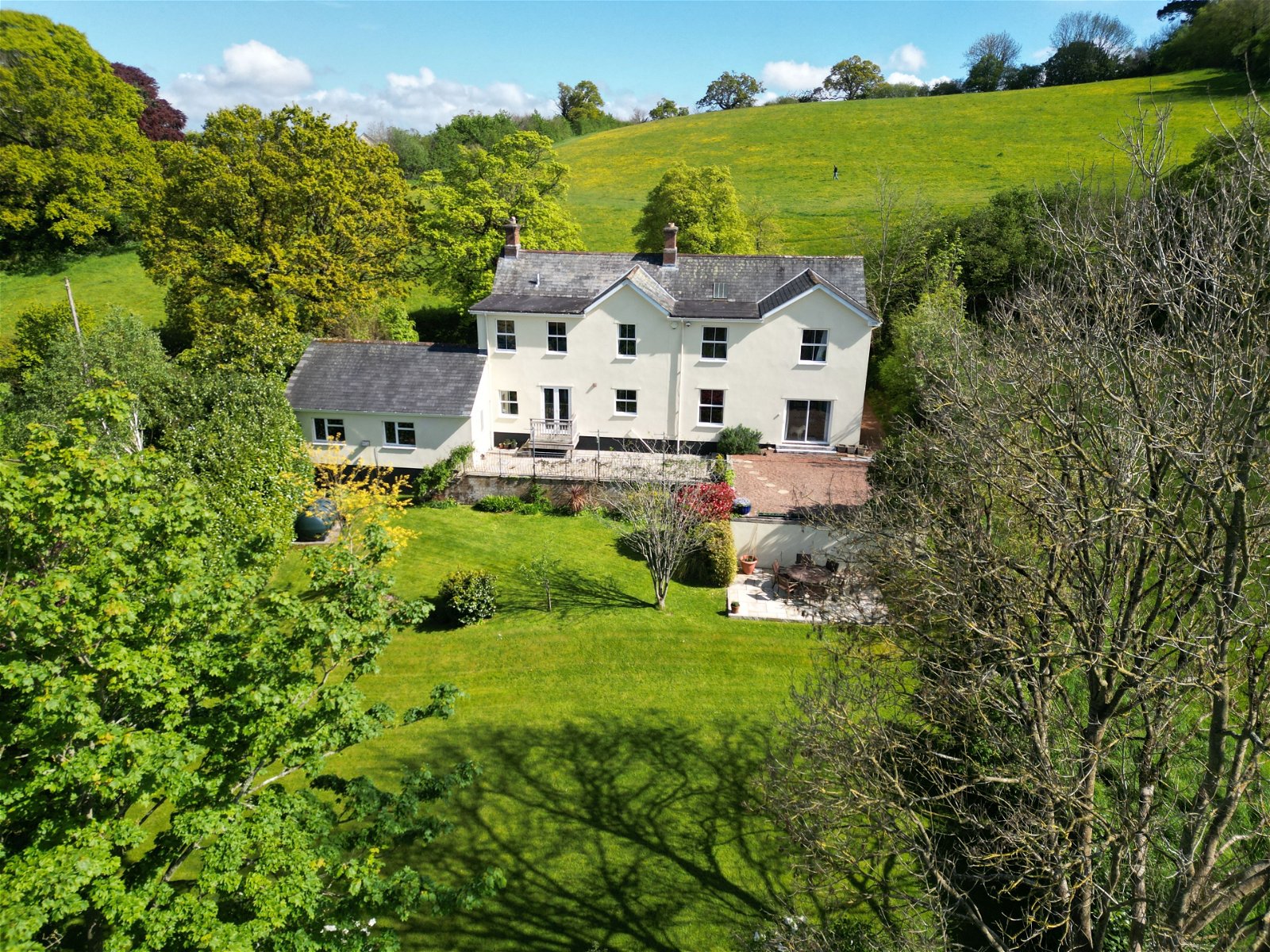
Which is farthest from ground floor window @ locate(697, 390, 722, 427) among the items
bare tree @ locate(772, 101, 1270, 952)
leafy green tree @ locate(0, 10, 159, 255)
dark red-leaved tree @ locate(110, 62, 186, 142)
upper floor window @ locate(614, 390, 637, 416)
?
dark red-leaved tree @ locate(110, 62, 186, 142)

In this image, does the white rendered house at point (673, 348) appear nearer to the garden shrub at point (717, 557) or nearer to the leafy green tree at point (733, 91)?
the garden shrub at point (717, 557)

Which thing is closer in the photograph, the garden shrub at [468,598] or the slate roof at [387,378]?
the garden shrub at [468,598]

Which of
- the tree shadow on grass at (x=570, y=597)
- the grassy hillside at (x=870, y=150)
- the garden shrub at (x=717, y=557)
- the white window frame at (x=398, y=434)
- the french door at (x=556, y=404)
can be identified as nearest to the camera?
the tree shadow on grass at (x=570, y=597)

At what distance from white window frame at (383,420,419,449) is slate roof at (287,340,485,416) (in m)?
0.77

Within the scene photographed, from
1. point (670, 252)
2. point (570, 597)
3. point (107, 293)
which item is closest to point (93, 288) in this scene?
point (107, 293)

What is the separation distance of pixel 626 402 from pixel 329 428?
43.3 feet

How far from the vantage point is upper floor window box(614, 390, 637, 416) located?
33.5 metres

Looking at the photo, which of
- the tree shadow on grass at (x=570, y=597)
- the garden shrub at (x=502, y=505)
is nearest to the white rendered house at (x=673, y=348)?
the garden shrub at (x=502, y=505)

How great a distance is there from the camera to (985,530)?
1104 cm

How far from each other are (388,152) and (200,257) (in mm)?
10641

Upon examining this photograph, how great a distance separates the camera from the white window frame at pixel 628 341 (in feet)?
106

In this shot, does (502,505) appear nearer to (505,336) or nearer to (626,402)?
(626,402)

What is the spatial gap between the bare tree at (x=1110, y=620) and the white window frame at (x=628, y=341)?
21.0 meters

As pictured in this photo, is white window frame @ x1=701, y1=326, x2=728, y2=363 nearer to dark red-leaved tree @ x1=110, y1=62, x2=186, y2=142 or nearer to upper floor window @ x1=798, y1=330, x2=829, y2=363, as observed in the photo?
upper floor window @ x1=798, y1=330, x2=829, y2=363
